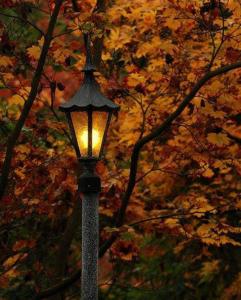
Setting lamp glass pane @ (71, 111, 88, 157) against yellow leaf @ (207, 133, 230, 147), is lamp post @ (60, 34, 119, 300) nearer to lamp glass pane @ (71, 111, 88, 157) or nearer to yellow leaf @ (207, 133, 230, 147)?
lamp glass pane @ (71, 111, 88, 157)

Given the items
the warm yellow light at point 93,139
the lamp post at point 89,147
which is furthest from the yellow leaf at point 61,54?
the warm yellow light at point 93,139

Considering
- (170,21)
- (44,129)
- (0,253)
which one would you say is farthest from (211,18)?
(0,253)

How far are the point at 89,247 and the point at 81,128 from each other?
3.49ft

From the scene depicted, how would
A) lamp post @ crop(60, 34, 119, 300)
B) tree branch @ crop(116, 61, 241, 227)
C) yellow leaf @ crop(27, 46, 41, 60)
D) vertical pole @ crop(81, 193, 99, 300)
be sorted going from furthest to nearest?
yellow leaf @ crop(27, 46, 41, 60)
tree branch @ crop(116, 61, 241, 227)
vertical pole @ crop(81, 193, 99, 300)
lamp post @ crop(60, 34, 119, 300)

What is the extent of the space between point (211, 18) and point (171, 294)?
670 centimetres

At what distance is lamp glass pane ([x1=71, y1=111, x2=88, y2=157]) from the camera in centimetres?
525

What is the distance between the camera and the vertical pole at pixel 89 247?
17.5 feet

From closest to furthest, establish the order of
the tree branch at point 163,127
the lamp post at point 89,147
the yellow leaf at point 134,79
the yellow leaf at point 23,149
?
the lamp post at point 89,147, the tree branch at point 163,127, the yellow leaf at point 134,79, the yellow leaf at point 23,149

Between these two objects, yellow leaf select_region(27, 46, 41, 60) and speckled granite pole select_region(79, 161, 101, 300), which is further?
yellow leaf select_region(27, 46, 41, 60)

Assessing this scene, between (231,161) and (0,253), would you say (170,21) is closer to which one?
(231,161)

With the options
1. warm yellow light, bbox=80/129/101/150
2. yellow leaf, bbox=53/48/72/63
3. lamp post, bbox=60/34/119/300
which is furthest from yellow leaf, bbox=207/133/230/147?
warm yellow light, bbox=80/129/101/150

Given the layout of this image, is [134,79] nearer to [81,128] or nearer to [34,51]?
[34,51]

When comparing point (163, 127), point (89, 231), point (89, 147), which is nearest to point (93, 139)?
point (89, 147)

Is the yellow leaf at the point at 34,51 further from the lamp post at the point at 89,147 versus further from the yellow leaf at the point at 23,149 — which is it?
the lamp post at the point at 89,147
